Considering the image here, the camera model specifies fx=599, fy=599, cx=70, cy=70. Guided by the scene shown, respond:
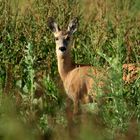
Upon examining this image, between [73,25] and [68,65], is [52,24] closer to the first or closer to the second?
[73,25]

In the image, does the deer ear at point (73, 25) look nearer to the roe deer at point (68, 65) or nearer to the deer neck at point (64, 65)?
the roe deer at point (68, 65)

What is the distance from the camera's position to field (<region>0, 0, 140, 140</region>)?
3.21m

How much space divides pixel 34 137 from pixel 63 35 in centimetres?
612

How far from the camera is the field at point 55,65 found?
321 centimetres

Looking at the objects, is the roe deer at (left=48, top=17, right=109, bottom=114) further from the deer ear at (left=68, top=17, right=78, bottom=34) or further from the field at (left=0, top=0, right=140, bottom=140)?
the field at (left=0, top=0, right=140, bottom=140)

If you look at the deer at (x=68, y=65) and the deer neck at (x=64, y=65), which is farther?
the deer neck at (x=64, y=65)

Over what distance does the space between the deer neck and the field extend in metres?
0.11

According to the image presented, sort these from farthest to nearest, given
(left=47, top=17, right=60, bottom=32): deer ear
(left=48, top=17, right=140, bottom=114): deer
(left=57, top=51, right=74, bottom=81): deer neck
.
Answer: (left=57, top=51, right=74, bottom=81): deer neck, (left=47, top=17, right=60, bottom=32): deer ear, (left=48, top=17, right=140, bottom=114): deer

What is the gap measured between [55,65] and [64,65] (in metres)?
0.22

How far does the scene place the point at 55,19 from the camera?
8805mm

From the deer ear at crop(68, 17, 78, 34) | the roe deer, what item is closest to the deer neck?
the roe deer

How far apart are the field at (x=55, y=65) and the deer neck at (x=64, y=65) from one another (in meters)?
0.11

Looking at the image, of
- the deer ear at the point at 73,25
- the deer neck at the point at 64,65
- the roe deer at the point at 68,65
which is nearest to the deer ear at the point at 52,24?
the roe deer at the point at 68,65

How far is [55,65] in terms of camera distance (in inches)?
346
